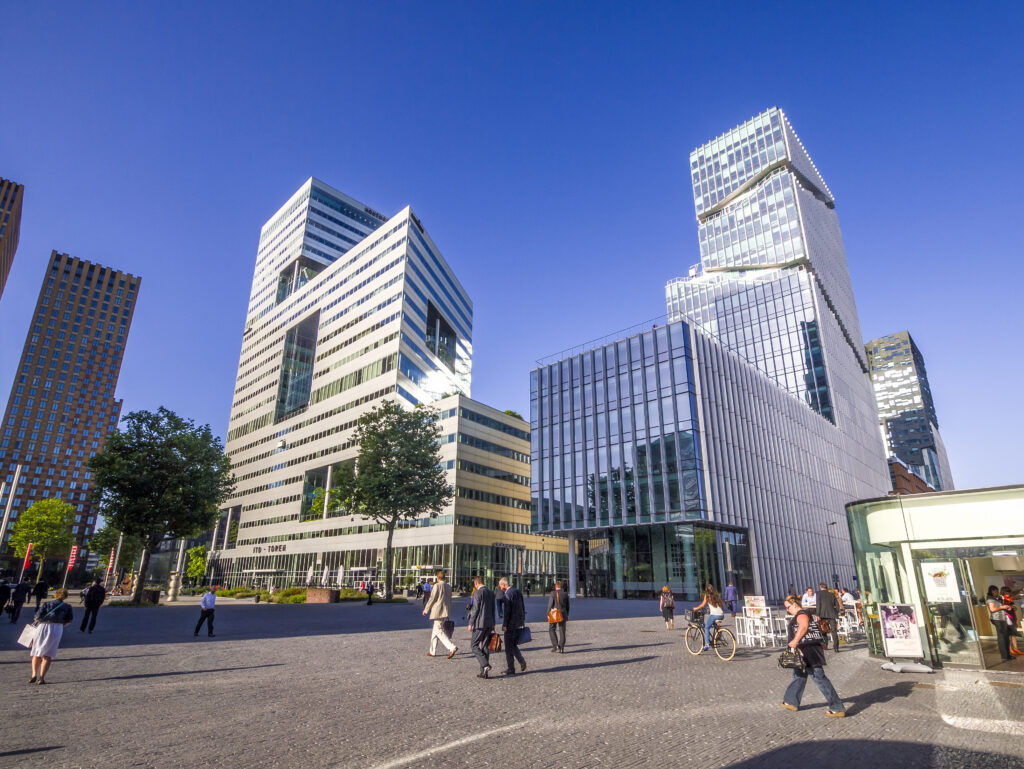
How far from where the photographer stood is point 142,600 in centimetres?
3441

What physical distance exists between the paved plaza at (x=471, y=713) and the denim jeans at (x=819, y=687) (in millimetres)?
215

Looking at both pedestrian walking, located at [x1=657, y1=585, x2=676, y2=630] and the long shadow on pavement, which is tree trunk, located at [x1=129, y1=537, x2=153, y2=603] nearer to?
the long shadow on pavement

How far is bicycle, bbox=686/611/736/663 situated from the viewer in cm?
1356

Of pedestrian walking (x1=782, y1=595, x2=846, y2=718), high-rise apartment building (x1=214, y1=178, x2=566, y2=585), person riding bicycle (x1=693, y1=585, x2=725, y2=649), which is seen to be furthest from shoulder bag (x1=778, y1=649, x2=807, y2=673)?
high-rise apartment building (x1=214, y1=178, x2=566, y2=585)

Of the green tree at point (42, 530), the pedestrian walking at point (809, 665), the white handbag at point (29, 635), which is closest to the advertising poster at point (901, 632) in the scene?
the pedestrian walking at point (809, 665)

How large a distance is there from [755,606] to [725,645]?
116 inches

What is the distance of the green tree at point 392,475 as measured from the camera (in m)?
38.0

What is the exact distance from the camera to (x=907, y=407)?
160625 millimetres

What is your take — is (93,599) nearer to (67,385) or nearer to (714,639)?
(714,639)

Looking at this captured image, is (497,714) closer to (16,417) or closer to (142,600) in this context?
(142,600)

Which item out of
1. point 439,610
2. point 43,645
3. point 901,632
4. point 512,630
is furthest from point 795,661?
point 43,645

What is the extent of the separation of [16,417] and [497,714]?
163 meters

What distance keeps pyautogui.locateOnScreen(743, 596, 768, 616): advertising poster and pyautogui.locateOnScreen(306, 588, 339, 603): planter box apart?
29.4 meters

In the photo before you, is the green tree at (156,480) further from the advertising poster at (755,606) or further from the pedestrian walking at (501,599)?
the advertising poster at (755,606)
